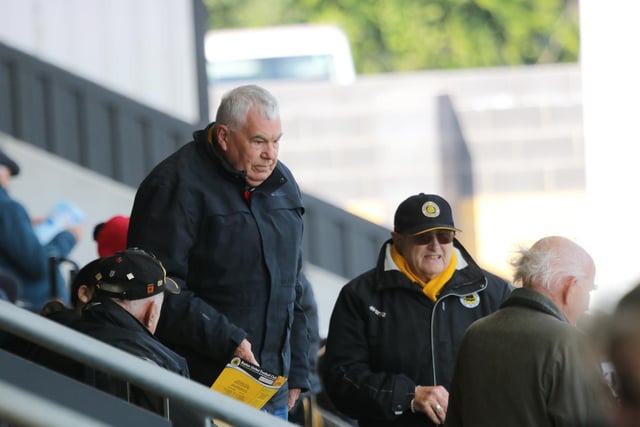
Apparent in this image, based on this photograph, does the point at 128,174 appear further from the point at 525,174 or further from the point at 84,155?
the point at 525,174

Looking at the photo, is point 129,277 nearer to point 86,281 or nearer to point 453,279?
point 86,281

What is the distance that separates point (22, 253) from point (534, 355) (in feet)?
13.0

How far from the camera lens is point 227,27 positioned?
32.2 m

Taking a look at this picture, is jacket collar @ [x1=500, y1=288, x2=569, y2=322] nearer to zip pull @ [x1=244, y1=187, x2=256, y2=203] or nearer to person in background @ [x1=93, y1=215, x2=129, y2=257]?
zip pull @ [x1=244, y1=187, x2=256, y2=203]

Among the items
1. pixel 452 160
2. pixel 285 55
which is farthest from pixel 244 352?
pixel 285 55

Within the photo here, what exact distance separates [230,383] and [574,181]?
543 inches

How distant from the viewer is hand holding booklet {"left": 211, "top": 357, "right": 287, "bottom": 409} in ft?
13.9

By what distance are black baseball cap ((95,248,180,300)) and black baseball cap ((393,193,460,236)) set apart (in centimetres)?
114

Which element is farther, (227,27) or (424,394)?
(227,27)

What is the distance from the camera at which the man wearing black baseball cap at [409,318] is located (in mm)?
4801

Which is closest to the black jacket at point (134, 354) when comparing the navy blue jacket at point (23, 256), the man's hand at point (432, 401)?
the man's hand at point (432, 401)

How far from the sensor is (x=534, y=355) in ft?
12.5

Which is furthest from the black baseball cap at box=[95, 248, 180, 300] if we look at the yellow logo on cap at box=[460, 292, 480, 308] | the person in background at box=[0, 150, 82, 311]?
the person in background at box=[0, 150, 82, 311]

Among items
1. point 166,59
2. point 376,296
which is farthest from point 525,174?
point 376,296
